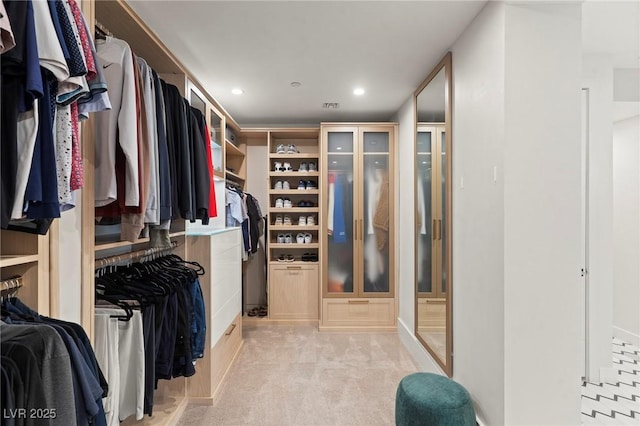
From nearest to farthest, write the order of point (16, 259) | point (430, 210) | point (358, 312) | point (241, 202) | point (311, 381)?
point (16, 259), point (311, 381), point (430, 210), point (241, 202), point (358, 312)

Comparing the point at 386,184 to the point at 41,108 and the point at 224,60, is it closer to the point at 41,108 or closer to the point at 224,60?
the point at 224,60

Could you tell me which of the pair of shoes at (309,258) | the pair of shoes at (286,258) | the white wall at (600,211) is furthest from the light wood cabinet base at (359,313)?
the white wall at (600,211)

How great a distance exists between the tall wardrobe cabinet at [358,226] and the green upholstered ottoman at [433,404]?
6.48ft

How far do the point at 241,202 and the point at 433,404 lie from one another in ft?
9.01

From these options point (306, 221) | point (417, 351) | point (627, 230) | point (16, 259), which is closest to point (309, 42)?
point (16, 259)

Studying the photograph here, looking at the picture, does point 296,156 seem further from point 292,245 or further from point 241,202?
point 292,245

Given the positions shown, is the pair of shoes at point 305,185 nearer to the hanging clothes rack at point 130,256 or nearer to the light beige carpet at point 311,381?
the light beige carpet at point 311,381

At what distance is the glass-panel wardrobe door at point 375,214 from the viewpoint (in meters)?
3.91

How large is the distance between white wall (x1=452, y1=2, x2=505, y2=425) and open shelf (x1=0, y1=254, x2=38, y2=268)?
2.08 meters

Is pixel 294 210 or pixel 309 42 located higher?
pixel 309 42

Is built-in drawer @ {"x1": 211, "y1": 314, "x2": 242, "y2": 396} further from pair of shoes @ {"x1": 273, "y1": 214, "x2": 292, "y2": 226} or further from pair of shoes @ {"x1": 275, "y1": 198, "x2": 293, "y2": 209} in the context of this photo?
pair of shoes @ {"x1": 275, "y1": 198, "x2": 293, "y2": 209}

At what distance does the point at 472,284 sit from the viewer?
2043 mm

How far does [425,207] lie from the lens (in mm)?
2969

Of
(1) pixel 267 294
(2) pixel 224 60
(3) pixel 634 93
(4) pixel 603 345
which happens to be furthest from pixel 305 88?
(4) pixel 603 345
